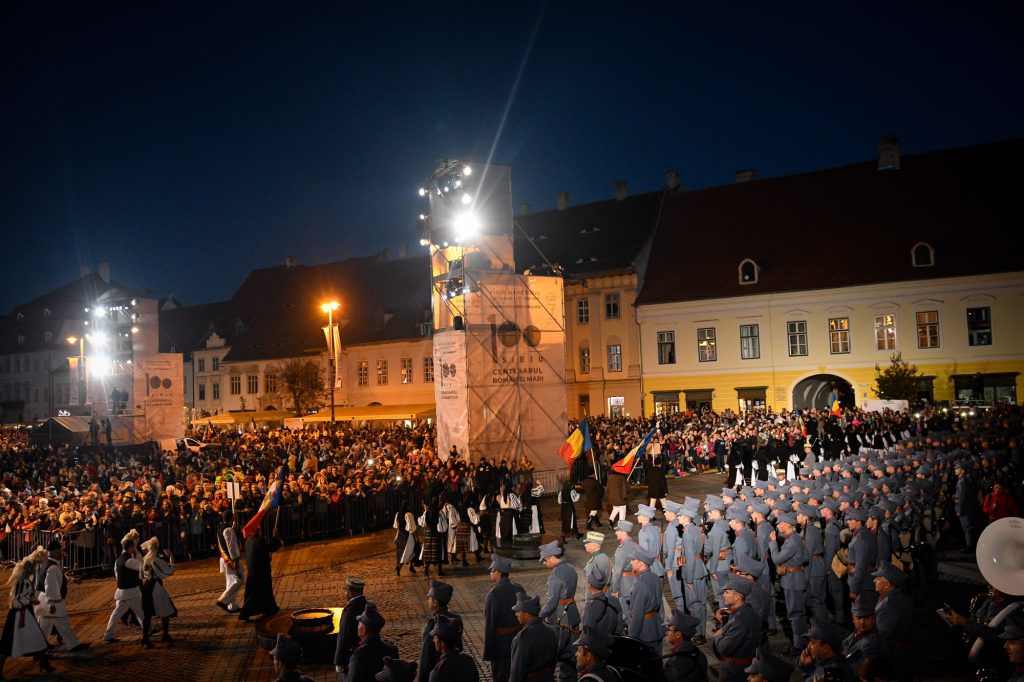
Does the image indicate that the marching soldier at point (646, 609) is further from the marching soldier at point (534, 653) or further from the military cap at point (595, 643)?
the military cap at point (595, 643)

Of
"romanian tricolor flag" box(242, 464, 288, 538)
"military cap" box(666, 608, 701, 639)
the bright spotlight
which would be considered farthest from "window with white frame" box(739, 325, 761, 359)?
"military cap" box(666, 608, 701, 639)

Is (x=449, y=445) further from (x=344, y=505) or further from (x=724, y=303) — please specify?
(x=724, y=303)

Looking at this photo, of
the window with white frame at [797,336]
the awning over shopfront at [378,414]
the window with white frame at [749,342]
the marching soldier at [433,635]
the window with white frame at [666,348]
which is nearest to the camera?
the marching soldier at [433,635]

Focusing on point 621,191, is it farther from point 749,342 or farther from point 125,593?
point 125,593

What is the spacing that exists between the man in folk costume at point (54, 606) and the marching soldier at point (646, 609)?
24.1 feet

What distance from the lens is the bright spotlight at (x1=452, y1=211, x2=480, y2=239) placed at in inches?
1013

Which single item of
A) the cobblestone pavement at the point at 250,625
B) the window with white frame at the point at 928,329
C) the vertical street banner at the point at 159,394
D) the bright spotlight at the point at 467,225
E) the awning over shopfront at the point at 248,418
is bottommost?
the cobblestone pavement at the point at 250,625

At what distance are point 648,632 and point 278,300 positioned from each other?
51446 millimetres

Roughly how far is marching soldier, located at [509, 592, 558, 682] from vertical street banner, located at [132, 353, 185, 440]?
1316 inches

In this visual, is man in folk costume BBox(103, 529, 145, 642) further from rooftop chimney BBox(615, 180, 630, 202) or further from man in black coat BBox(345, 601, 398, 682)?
rooftop chimney BBox(615, 180, 630, 202)

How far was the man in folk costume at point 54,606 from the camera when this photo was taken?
1024cm

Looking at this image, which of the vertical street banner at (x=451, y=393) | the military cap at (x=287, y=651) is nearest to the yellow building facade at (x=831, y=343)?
the vertical street banner at (x=451, y=393)

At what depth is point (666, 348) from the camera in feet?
136

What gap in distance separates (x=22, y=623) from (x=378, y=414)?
29185mm
